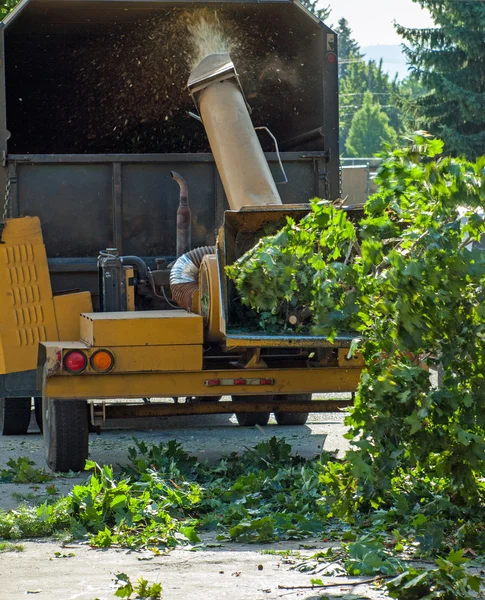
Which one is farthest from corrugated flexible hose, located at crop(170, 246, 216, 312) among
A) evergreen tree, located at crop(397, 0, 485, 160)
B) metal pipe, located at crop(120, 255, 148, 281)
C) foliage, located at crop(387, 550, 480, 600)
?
evergreen tree, located at crop(397, 0, 485, 160)

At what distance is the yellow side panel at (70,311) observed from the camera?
27.8ft

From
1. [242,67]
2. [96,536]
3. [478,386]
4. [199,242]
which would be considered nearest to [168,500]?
[96,536]

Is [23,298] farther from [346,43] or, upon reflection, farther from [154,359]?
[346,43]

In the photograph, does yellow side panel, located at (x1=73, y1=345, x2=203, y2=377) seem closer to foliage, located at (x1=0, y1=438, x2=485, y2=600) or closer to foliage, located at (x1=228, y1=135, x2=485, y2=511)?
foliage, located at (x1=0, y1=438, x2=485, y2=600)

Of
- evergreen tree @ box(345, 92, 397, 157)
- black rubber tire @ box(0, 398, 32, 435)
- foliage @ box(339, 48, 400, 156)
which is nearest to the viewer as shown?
black rubber tire @ box(0, 398, 32, 435)

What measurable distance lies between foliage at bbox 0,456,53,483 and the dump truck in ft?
0.67

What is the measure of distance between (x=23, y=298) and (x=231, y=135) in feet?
6.91

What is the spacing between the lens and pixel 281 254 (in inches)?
259

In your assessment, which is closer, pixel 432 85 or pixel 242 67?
pixel 242 67

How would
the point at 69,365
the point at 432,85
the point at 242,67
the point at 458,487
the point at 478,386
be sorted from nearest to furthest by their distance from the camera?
the point at 478,386, the point at 458,487, the point at 69,365, the point at 242,67, the point at 432,85

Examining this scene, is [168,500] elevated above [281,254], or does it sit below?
below

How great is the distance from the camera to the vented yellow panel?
832 cm

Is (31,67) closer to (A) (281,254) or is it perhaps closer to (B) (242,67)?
(B) (242,67)

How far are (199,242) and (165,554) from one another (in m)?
4.32
